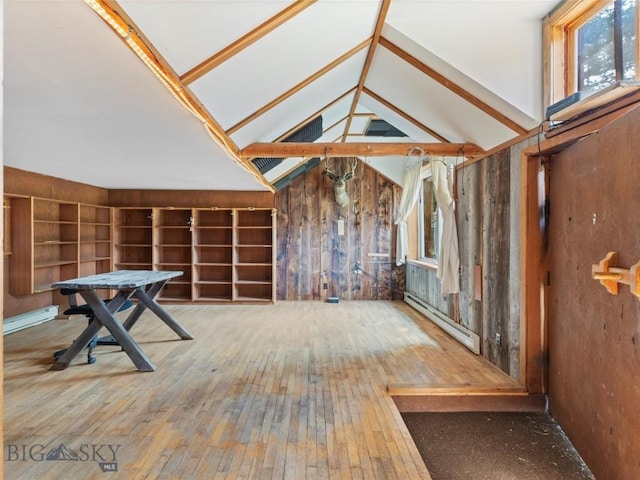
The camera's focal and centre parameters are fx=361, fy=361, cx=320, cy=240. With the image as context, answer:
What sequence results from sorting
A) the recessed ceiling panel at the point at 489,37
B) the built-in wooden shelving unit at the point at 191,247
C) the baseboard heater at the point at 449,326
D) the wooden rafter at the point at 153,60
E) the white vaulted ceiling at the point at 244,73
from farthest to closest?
the built-in wooden shelving unit at the point at 191,247 < the baseboard heater at the point at 449,326 < the recessed ceiling panel at the point at 489,37 < the white vaulted ceiling at the point at 244,73 < the wooden rafter at the point at 153,60

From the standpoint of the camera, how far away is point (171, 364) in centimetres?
333

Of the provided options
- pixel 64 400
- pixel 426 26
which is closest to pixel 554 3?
pixel 426 26

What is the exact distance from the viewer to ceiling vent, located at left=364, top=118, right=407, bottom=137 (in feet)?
18.1

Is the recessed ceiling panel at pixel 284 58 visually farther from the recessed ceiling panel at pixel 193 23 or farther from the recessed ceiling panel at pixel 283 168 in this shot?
the recessed ceiling panel at pixel 283 168

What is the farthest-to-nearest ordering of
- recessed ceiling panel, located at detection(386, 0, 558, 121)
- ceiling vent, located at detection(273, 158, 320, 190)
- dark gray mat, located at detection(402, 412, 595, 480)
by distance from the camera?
ceiling vent, located at detection(273, 158, 320, 190)
recessed ceiling panel, located at detection(386, 0, 558, 121)
dark gray mat, located at detection(402, 412, 595, 480)

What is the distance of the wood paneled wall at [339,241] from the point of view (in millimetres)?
6766

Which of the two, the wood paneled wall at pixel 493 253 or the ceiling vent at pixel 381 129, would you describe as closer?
the wood paneled wall at pixel 493 253

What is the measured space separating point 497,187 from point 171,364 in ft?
11.3

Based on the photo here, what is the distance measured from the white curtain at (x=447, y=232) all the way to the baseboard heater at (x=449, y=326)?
458mm

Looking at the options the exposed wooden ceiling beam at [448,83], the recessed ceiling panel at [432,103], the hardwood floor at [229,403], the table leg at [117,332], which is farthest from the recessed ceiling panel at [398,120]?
the table leg at [117,332]

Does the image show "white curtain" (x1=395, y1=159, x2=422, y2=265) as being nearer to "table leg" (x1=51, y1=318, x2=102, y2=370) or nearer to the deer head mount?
the deer head mount

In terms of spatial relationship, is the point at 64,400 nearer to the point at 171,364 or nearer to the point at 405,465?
the point at 171,364

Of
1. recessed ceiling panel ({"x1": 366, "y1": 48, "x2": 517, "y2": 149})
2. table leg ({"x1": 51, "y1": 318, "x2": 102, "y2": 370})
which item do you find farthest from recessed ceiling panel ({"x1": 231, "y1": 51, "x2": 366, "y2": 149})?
table leg ({"x1": 51, "y1": 318, "x2": 102, "y2": 370})

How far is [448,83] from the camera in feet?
10.2
